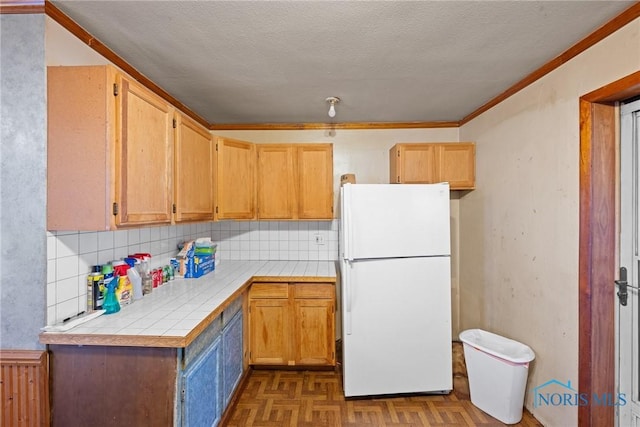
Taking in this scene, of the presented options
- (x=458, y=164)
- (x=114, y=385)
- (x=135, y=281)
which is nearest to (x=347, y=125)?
(x=458, y=164)

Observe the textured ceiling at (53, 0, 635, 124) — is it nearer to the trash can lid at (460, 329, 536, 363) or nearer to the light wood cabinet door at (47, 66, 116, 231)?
the light wood cabinet door at (47, 66, 116, 231)

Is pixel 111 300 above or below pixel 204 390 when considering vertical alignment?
above

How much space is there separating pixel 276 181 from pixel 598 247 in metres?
2.34

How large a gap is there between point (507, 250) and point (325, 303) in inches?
59.1

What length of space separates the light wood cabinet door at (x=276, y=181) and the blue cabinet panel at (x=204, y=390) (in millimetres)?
1320

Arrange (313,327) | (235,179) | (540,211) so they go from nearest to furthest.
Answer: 1. (540,211)
2. (313,327)
3. (235,179)

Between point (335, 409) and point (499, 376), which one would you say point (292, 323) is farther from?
point (499, 376)

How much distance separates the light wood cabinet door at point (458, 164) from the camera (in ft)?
9.16

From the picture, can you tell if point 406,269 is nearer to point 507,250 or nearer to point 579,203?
point 507,250

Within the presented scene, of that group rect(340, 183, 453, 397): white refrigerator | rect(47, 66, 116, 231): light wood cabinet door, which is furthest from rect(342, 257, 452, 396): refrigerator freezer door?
rect(47, 66, 116, 231): light wood cabinet door

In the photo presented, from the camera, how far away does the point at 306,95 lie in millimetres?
2336

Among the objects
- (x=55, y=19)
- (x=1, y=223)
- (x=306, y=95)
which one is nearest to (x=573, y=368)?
(x=306, y=95)

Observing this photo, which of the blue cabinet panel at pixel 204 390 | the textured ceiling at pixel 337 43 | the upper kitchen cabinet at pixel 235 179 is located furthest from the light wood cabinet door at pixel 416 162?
the blue cabinet panel at pixel 204 390

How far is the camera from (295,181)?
9.34ft
